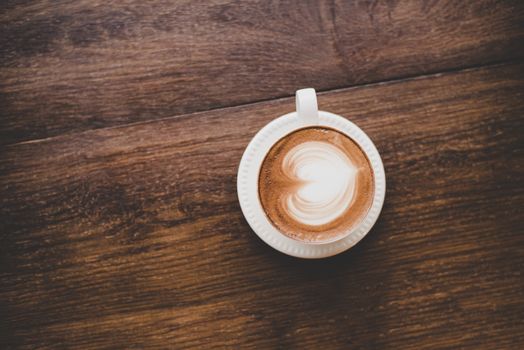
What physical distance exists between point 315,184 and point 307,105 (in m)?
0.12

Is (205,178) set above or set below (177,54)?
below

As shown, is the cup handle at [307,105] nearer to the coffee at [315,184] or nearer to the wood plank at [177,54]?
the coffee at [315,184]

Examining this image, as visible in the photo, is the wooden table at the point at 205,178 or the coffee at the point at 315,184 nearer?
the coffee at the point at 315,184

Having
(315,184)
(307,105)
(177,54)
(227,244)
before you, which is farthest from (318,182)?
(177,54)

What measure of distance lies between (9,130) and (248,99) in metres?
0.45

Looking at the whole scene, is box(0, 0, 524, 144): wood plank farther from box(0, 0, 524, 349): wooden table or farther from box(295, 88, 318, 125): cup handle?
box(295, 88, 318, 125): cup handle

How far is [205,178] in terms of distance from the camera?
2.85ft

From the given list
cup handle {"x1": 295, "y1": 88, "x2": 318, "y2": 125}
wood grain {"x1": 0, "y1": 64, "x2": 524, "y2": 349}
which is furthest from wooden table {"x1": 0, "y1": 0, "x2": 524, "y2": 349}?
cup handle {"x1": 295, "y1": 88, "x2": 318, "y2": 125}

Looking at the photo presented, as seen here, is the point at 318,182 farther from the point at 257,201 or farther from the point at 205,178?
the point at 205,178

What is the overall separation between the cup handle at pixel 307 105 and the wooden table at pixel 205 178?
14cm

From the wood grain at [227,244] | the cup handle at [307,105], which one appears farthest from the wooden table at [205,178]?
the cup handle at [307,105]

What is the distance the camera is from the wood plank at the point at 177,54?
88 centimetres

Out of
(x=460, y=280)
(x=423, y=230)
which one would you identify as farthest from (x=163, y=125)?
(x=460, y=280)

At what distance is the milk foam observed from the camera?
2.42ft
